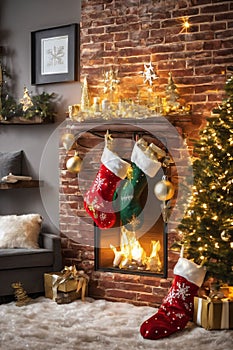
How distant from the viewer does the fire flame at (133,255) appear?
19.1 ft

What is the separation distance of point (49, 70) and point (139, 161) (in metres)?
1.34

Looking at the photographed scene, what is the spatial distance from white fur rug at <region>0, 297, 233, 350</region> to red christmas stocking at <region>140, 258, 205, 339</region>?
0.10m

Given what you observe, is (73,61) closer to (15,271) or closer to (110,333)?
(15,271)

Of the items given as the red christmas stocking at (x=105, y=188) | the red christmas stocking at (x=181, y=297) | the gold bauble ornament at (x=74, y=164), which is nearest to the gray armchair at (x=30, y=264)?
the red christmas stocking at (x=105, y=188)

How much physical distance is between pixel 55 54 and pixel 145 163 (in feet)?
4.72

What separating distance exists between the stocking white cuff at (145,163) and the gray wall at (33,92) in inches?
35.2

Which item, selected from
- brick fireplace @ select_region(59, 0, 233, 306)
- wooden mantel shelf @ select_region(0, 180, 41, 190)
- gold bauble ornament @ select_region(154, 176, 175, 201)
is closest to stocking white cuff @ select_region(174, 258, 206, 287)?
brick fireplace @ select_region(59, 0, 233, 306)

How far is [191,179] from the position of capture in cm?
520

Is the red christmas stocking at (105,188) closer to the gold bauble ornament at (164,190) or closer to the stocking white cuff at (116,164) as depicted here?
the stocking white cuff at (116,164)

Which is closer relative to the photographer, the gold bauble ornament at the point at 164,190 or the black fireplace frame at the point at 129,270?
the gold bauble ornament at the point at 164,190

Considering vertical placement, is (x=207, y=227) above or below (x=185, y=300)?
above

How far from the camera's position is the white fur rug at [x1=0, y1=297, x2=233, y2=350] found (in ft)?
15.2

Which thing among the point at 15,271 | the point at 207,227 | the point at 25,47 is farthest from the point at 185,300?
the point at 25,47

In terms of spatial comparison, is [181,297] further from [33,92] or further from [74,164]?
[33,92]
